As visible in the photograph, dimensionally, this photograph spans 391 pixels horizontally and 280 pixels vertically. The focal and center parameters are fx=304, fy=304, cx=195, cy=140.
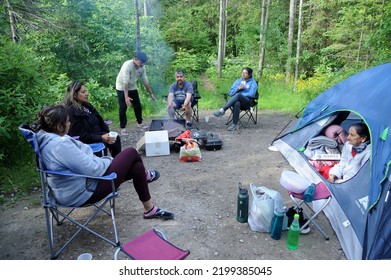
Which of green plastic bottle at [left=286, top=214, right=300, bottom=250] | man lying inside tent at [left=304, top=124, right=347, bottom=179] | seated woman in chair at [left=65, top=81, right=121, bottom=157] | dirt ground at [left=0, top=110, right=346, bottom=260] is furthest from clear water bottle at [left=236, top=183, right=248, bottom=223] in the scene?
seated woman in chair at [left=65, top=81, right=121, bottom=157]

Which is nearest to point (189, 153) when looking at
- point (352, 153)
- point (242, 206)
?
point (242, 206)

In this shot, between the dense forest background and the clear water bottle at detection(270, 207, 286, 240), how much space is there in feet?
9.73

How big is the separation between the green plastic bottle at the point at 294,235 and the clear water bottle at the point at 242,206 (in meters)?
0.48

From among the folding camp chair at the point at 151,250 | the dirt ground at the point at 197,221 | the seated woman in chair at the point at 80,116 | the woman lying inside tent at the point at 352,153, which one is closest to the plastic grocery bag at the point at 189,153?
the dirt ground at the point at 197,221

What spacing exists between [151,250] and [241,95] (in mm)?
4287

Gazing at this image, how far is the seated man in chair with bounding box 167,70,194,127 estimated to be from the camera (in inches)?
226

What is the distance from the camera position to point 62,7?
841 centimetres

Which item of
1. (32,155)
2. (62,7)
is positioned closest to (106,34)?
(62,7)

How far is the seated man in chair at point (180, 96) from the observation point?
5.74m

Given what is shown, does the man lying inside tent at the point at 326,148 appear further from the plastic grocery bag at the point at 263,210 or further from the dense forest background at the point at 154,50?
the dense forest background at the point at 154,50

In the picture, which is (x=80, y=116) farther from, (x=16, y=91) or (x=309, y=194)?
(x=309, y=194)

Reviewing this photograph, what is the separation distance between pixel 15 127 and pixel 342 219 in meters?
3.94

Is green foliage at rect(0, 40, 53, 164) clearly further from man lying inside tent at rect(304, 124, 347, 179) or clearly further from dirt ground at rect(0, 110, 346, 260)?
man lying inside tent at rect(304, 124, 347, 179)

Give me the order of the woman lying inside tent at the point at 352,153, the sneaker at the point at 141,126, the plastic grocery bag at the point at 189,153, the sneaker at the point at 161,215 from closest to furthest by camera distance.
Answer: the sneaker at the point at 161,215, the woman lying inside tent at the point at 352,153, the plastic grocery bag at the point at 189,153, the sneaker at the point at 141,126
